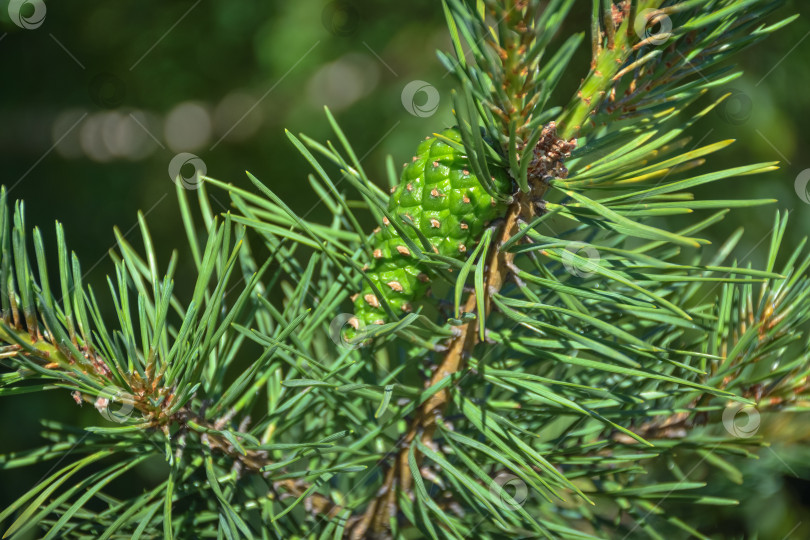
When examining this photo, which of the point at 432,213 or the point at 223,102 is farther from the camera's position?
the point at 223,102

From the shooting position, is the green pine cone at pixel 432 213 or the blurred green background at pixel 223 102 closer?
the green pine cone at pixel 432 213

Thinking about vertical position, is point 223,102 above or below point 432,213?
above

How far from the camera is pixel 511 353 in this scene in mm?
444

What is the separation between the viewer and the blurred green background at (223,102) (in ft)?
3.13

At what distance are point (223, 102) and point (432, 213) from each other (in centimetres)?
79

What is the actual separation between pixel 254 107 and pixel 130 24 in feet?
0.71

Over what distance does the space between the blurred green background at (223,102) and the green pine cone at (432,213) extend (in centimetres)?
59

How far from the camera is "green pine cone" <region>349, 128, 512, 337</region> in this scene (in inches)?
13.8

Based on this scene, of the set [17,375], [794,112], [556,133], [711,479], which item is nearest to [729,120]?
[794,112]

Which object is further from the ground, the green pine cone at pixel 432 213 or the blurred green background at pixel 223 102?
the blurred green background at pixel 223 102

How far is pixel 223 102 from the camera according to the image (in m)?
1.05

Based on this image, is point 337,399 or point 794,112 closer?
point 337,399

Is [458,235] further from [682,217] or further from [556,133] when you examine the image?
[682,217]

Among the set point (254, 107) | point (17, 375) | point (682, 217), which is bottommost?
point (682, 217)
